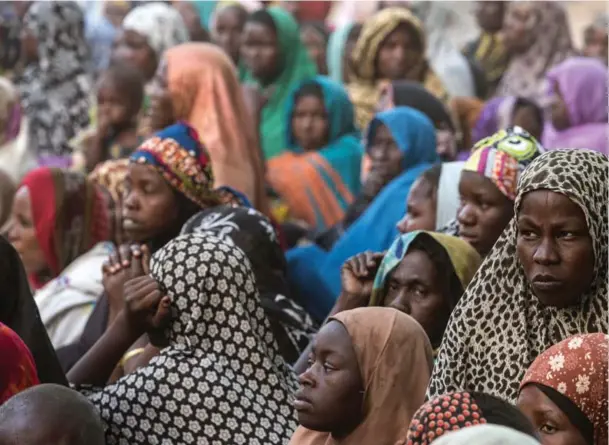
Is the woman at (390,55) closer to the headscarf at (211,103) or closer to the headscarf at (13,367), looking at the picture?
the headscarf at (211,103)

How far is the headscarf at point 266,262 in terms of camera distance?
6.61 meters

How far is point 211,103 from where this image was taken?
30.5 ft

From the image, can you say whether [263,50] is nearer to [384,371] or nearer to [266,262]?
[266,262]

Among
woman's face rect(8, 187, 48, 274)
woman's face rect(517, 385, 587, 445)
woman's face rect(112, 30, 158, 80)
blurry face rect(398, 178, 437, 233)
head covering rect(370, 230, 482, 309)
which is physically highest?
woman's face rect(517, 385, 587, 445)

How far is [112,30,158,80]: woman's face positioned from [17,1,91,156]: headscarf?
0.48 metres

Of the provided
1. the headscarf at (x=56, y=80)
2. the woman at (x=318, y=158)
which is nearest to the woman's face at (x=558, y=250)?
the woman at (x=318, y=158)

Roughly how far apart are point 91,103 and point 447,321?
23.4 ft

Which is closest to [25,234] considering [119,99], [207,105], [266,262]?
[266,262]

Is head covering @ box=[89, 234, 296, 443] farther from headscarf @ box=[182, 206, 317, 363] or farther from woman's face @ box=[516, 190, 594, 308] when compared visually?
woman's face @ box=[516, 190, 594, 308]

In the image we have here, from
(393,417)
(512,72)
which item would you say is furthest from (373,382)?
(512,72)

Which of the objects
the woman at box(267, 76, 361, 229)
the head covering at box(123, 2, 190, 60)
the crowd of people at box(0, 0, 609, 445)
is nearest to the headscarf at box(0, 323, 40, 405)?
the crowd of people at box(0, 0, 609, 445)

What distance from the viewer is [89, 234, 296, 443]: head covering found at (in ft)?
18.2

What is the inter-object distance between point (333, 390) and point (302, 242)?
14.0 ft

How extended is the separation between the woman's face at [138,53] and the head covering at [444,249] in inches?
245
